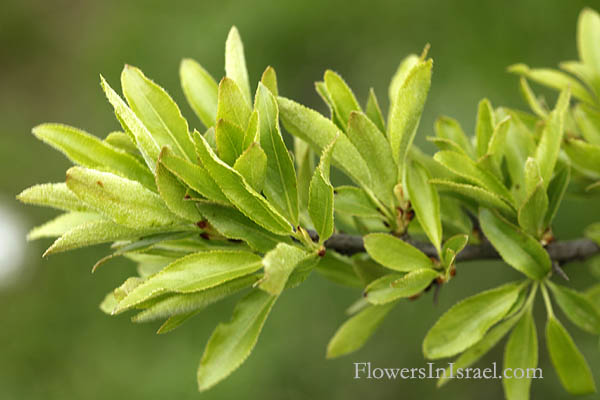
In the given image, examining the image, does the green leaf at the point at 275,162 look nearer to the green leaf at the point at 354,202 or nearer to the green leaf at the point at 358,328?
the green leaf at the point at 354,202

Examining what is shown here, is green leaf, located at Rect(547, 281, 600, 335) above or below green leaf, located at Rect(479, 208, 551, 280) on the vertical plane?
below

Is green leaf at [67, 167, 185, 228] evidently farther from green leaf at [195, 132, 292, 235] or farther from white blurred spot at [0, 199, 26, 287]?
white blurred spot at [0, 199, 26, 287]

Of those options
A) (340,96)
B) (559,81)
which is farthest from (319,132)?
(559,81)

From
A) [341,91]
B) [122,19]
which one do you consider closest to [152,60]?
[122,19]

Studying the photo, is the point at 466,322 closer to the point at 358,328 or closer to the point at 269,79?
the point at 358,328

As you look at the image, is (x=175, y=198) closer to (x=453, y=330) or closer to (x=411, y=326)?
(x=453, y=330)

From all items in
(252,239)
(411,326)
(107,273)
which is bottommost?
(411,326)

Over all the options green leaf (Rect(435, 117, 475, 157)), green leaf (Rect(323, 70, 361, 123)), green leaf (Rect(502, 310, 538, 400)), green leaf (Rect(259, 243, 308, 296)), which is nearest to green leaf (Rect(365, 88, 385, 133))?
green leaf (Rect(323, 70, 361, 123))
